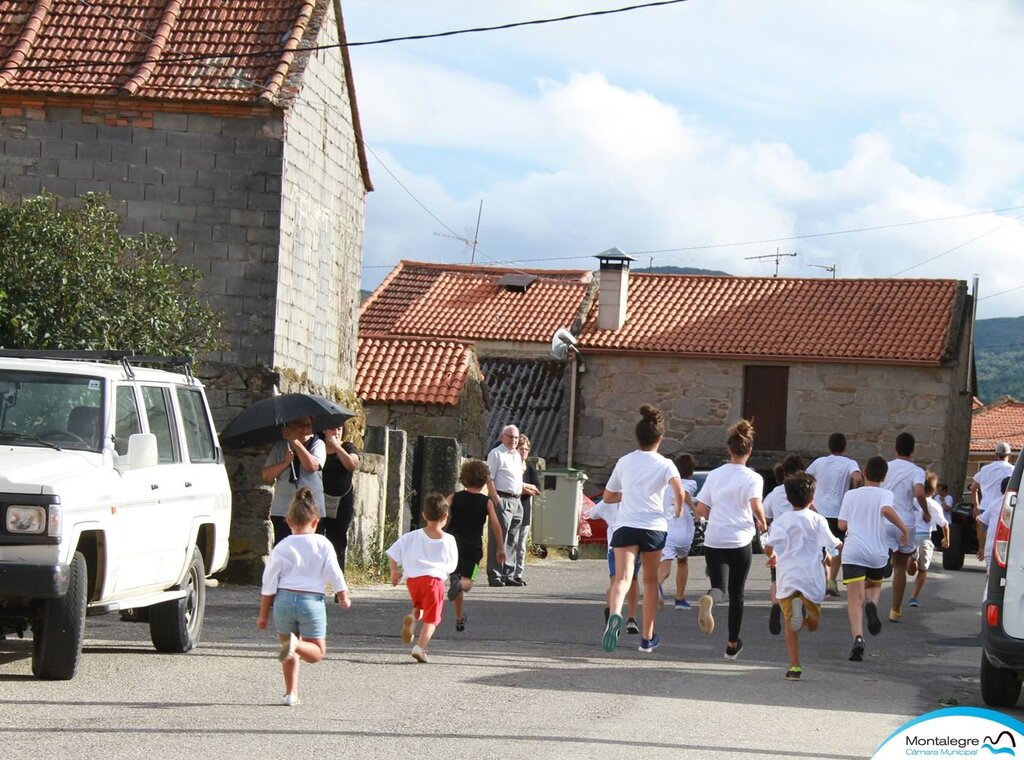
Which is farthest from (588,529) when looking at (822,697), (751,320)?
(822,697)

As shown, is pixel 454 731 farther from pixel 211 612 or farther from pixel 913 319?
pixel 913 319

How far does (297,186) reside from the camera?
18.7 meters

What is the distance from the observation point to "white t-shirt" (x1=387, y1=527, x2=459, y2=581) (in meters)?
10.7

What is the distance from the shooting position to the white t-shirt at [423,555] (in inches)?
423

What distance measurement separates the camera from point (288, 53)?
18797mm

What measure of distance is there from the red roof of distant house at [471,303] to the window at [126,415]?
33645 mm

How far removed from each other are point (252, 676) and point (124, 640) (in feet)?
6.73

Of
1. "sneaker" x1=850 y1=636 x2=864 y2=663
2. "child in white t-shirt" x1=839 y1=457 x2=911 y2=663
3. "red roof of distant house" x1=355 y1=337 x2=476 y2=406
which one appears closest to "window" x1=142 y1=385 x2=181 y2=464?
"sneaker" x1=850 y1=636 x2=864 y2=663

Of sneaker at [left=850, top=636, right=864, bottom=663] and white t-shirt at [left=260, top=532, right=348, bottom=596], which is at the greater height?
white t-shirt at [left=260, top=532, right=348, bottom=596]

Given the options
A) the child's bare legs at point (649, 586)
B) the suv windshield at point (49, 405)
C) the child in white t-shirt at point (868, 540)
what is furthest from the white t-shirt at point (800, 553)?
the suv windshield at point (49, 405)

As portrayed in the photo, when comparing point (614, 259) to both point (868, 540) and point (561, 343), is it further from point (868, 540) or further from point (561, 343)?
point (868, 540)

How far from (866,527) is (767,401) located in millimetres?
27880

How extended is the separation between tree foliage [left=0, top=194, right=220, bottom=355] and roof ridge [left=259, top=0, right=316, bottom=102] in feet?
9.52

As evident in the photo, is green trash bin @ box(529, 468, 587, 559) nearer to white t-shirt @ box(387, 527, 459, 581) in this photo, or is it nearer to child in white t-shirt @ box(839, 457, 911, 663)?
child in white t-shirt @ box(839, 457, 911, 663)
